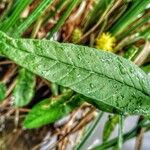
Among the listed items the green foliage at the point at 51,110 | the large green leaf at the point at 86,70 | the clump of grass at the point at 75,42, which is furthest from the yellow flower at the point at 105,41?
the large green leaf at the point at 86,70

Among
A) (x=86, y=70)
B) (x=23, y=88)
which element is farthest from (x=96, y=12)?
(x=86, y=70)

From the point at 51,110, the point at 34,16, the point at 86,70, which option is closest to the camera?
the point at 86,70

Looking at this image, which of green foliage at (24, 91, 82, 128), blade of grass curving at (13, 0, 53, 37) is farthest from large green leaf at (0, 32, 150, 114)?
green foliage at (24, 91, 82, 128)

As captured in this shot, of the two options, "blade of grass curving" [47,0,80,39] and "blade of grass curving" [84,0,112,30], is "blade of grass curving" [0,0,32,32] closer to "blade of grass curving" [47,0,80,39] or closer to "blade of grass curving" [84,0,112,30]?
"blade of grass curving" [47,0,80,39]

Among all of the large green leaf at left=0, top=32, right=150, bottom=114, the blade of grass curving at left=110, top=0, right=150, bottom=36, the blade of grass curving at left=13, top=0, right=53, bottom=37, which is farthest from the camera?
the blade of grass curving at left=110, top=0, right=150, bottom=36

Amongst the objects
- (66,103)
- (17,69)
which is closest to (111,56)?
(66,103)

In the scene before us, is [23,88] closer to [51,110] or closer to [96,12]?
[51,110]
